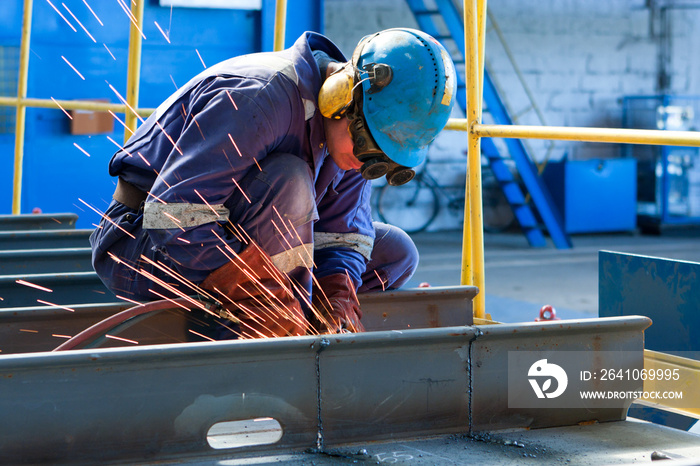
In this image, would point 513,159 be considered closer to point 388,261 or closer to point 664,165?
point 664,165

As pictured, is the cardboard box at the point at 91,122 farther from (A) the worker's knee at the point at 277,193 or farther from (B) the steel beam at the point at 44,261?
(A) the worker's knee at the point at 277,193

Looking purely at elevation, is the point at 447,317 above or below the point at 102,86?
below

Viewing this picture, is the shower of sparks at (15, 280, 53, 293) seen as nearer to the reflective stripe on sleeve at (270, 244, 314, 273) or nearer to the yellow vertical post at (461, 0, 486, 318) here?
the reflective stripe on sleeve at (270, 244, 314, 273)

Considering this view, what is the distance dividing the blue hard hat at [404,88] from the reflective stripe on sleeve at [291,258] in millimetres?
367

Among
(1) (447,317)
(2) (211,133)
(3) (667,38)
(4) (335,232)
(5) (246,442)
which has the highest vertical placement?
(3) (667,38)

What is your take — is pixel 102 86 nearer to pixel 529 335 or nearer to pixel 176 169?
pixel 176 169

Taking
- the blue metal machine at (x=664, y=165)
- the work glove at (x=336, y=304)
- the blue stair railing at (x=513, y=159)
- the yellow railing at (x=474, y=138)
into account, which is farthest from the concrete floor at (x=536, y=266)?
the work glove at (x=336, y=304)

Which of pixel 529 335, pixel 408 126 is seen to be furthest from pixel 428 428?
pixel 408 126

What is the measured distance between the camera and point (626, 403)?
1.98 meters

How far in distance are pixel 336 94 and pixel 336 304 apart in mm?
643

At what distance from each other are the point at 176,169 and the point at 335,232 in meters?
0.70

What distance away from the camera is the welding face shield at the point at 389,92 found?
2182 millimetres

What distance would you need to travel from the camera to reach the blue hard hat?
2191 mm

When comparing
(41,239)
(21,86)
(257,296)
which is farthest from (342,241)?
(21,86)
